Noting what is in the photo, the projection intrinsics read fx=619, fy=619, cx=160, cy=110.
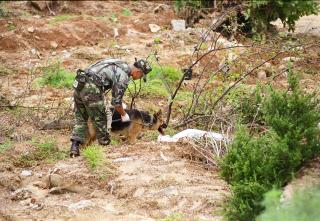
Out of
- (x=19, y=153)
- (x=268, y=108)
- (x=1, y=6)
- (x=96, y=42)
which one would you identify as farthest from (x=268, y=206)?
(x=1, y=6)

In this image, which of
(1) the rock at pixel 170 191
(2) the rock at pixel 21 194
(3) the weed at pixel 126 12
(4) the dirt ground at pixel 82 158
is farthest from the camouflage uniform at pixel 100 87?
(3) the weed at pixel 126 12

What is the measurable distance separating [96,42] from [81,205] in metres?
8.16

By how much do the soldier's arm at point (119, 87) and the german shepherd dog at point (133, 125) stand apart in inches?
25.7

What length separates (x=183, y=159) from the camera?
7.92m

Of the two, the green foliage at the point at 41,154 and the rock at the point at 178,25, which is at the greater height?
the rock at the point at 178,25

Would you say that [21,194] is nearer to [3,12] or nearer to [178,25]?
[178,25]

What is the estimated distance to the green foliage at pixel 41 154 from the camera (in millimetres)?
8180

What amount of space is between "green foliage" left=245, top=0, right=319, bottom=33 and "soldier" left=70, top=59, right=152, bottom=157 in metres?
5.55

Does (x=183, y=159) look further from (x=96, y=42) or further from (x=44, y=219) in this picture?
(x=96, y=42)

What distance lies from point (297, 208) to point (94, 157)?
3.60 m

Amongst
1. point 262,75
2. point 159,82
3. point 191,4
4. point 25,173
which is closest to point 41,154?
point 25,173

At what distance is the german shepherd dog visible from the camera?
881 cm

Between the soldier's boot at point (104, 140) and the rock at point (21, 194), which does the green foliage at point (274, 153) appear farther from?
the soldier's boot at point (104, 140)

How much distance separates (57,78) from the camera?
11.7 m
